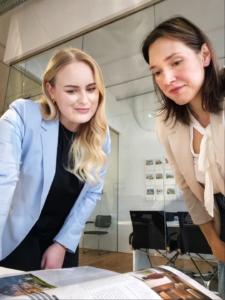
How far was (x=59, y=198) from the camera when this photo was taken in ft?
3.04

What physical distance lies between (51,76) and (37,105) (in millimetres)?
163

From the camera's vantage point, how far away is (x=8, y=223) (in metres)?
0.87

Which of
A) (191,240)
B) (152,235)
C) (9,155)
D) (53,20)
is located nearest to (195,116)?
(9,155)

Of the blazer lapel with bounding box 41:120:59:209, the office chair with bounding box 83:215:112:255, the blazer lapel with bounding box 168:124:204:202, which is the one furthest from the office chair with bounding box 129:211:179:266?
the blazer lapel with bounding box 41:120:59:209

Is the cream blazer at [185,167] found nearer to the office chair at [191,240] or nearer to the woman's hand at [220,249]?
the woman's hand at [220,249]

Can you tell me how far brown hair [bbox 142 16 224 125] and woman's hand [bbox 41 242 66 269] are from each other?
617 mm

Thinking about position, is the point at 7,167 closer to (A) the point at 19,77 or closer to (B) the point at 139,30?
(B) the point at 139,30

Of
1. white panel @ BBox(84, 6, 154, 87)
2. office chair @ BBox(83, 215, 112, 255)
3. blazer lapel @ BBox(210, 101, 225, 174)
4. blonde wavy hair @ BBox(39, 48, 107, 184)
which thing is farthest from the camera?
office chair @ BBox(83, 215, 112, 255)

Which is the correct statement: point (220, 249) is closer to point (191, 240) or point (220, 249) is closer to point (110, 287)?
point (110, 287)

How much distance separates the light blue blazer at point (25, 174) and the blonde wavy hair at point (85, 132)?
6cm

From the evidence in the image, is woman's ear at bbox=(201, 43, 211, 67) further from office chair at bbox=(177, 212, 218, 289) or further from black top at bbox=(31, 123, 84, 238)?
office chair at bbox=(177, 212, 218, 289)

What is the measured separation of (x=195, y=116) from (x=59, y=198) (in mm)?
573

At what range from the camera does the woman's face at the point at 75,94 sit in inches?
39.4

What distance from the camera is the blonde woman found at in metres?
0.86
